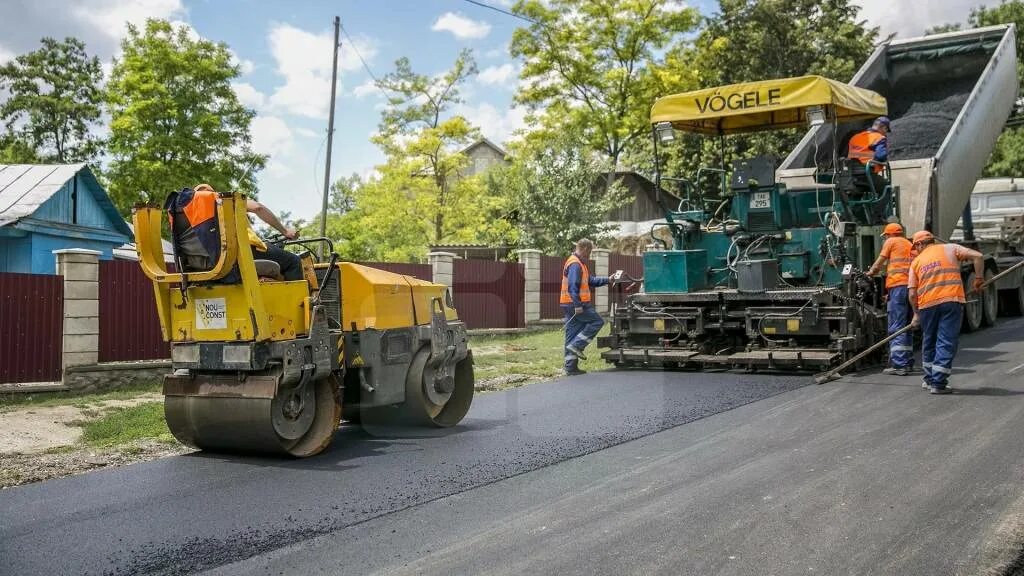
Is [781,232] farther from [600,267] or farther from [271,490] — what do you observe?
[600,267]

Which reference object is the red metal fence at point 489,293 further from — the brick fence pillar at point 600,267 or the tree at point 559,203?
the tree at point 559,203

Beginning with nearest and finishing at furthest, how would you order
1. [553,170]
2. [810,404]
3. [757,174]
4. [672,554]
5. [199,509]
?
[672,554]
[199,509]
[810,404]
[757,174]
[553,170]

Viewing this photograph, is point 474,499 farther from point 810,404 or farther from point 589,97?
point 589,97

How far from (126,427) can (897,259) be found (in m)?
8.12

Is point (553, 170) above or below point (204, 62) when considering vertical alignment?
below

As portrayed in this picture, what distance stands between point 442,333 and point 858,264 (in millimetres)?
5633

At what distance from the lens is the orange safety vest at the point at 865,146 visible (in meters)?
10.9

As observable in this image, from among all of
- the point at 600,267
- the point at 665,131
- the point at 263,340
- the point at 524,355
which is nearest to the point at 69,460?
the point at 263,340

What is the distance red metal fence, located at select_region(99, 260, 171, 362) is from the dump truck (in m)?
5.61

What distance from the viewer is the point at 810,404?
310 inches

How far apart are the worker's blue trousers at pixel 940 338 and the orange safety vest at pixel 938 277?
0.07 m

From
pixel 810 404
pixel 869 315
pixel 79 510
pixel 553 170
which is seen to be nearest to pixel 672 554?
pixel 79 510

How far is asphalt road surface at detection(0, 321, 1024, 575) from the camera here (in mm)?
3941

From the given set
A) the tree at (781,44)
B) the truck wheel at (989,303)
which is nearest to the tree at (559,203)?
the tree at (781,44)
